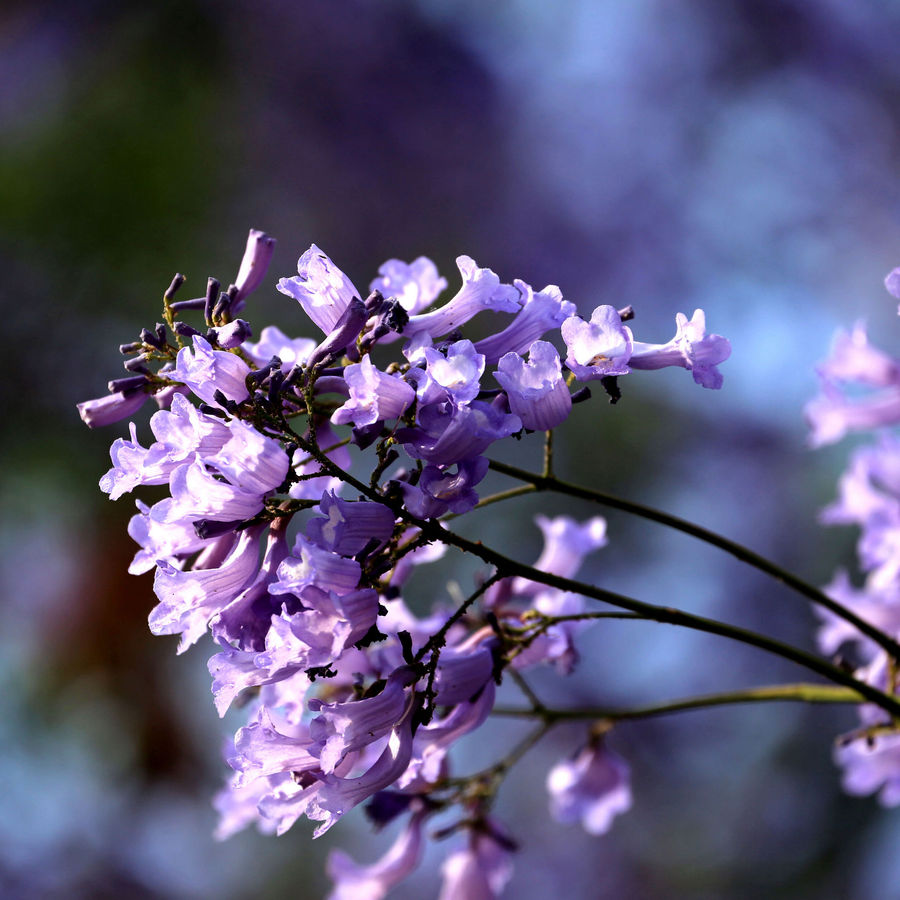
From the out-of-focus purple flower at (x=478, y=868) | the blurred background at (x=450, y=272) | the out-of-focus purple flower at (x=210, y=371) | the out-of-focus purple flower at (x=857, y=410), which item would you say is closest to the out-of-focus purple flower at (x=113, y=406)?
the out-of-focus purple flower at (x=210, y=371)

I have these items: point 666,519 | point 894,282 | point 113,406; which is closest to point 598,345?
point 666,519

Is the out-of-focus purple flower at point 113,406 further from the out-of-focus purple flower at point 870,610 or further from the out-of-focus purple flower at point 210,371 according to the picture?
the out-of-focus purple flower at point 870,610

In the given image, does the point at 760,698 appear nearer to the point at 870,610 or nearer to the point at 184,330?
the point at 870,610

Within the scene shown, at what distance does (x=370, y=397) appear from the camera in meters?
0.72

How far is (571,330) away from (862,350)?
81 centimetres

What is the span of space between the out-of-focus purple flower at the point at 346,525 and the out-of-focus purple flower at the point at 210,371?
0.11 m

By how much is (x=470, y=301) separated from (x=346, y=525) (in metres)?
0.25

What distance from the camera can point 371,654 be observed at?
3.35 feet

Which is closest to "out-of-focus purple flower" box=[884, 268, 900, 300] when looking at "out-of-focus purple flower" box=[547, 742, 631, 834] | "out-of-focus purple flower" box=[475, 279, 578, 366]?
"out-of-focus purple flower" box=[475, 279, 578, 366]

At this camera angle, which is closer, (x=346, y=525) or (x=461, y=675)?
(x=346, y=525)

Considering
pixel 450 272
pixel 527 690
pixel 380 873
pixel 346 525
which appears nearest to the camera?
pixel 346 525

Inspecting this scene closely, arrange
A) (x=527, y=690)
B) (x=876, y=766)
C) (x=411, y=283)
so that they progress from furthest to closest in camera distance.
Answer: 1. (x=876, y=766)
2. (x=527, y=690)
3. (x=411, y=283)

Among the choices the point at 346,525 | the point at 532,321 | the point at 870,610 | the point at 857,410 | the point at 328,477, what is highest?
the point at 857,410

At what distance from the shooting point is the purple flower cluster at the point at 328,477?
2.32 ft
